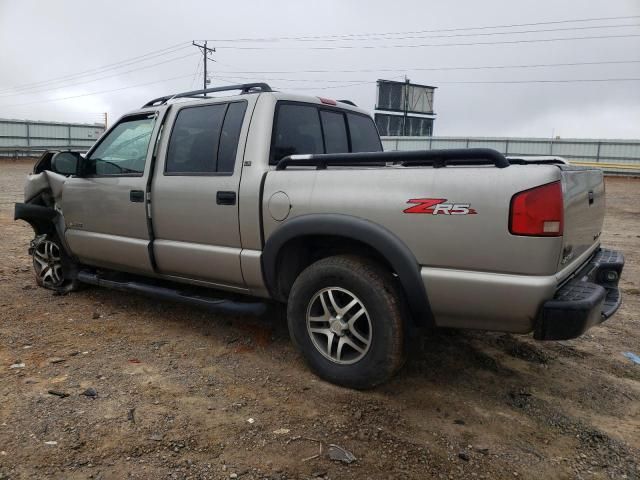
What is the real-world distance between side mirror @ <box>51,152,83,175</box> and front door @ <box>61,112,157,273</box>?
8cm

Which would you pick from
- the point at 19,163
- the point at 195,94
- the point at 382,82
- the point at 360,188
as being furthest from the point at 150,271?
the point at 382,82

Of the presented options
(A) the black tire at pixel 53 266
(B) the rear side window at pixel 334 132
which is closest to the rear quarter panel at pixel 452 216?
(B) the rear side window at pixel 334 132

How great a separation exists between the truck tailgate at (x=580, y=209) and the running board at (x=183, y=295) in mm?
2022

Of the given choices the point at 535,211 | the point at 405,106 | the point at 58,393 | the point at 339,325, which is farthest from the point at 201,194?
the point at 405,106

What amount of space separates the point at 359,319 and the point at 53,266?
12.0ft

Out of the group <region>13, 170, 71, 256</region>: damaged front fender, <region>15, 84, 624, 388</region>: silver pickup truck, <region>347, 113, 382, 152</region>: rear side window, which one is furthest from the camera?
<region>13, 170, 71, 256</region>: damaged front fender

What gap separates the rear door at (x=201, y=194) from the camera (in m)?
3.65

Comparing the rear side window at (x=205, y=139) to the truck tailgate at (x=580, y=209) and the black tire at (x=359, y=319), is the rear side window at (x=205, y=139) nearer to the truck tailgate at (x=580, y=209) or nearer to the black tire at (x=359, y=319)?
the black tire at (x=359, y=319)

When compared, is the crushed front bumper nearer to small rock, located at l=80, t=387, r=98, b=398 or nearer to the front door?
small rock, located at l=80, t=387, r=98, b=398

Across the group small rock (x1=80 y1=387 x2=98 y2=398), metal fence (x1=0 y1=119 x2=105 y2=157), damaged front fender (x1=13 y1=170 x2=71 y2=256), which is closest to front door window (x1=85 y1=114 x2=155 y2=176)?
damaged front fender (x1=13 y1=170 x2=71 y2=256)

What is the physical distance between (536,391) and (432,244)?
1.33m

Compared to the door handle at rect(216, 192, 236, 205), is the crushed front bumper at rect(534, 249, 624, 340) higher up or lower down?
lower down

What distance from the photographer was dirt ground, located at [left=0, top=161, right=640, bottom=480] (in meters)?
2.49

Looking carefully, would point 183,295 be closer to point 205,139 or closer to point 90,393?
point 90,393
